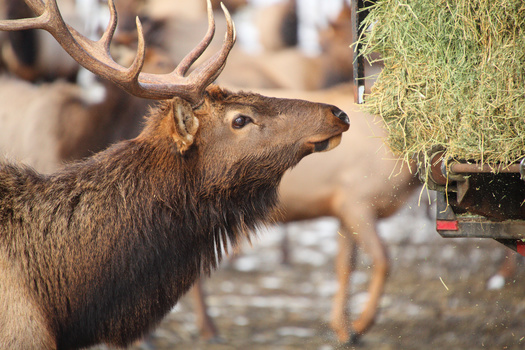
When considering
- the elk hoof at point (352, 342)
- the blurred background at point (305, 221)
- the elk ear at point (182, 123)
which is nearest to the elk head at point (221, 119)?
the elk ear at point (182, 123)

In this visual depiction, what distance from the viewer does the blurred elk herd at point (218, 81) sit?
18.9 ft

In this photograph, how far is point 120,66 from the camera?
318cm

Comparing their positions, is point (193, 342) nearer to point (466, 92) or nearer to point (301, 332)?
point (301, 332)

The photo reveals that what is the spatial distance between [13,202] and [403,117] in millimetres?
2052

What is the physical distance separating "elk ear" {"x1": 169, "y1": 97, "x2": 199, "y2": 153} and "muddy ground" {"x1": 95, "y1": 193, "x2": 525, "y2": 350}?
54.4 inches

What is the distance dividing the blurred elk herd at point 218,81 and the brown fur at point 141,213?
1571mm

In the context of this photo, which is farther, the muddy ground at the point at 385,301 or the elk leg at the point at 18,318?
the muddy ground at the point at 385,301

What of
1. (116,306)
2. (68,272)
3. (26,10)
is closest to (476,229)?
(116,306)

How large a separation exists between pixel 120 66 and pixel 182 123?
0.44m

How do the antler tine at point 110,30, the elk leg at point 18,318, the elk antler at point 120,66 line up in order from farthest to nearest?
the antler tine at point 110,30 → the elk antler at point 120,66 → the elk leg at point 18,318

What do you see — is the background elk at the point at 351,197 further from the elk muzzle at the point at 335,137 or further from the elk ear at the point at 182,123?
the elk ear at the point at 182,123

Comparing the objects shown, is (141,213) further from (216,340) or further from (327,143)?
(216,340)

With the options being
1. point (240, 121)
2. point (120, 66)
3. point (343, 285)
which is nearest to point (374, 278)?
point (343, 285)

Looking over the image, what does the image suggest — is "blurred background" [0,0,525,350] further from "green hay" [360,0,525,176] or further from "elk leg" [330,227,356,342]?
"green hay" [360,0,525,176]
